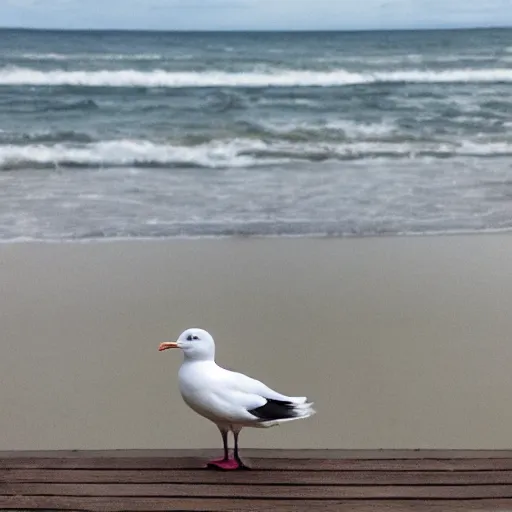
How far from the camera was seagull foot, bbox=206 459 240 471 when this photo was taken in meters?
1.58

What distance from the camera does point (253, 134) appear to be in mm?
3025

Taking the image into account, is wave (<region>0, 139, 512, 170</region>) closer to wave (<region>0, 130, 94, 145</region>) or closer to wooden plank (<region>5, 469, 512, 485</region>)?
wave (<region>0, 130, 94, 145</region>)

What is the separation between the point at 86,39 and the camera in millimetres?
3096

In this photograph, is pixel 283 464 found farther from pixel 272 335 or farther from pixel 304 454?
pixel 272 335

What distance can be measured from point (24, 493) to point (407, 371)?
1044mm

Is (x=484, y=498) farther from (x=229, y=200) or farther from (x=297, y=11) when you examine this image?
(x=297, y=11)

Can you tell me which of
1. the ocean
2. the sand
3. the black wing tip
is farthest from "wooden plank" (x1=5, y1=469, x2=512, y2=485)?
the ocean

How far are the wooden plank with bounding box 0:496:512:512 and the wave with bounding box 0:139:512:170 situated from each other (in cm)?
155

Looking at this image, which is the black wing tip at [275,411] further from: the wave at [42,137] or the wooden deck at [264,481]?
the wave at [42,137]

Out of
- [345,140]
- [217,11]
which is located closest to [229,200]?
[345,140]

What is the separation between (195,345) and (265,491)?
290 millimetres

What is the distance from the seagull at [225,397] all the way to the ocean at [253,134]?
1.08m

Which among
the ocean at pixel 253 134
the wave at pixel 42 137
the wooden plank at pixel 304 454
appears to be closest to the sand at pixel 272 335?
the ocean at pixel 253 134

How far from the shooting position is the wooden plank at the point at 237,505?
4.71 ft
